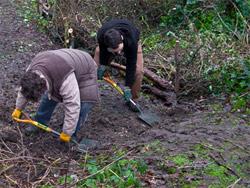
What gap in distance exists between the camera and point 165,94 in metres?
5.22

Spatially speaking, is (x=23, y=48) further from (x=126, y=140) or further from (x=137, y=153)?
(x=137, y=153)

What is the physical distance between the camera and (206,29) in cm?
665

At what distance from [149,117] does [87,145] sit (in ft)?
4.20

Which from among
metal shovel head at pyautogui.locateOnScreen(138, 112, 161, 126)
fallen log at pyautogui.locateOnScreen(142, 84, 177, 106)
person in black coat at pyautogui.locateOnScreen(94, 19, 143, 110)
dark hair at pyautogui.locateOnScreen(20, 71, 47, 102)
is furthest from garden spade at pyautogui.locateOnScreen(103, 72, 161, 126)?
dark hair at pyautogui.locateOnScreen(20, 71, 47, 102)

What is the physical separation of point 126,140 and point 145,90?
1834 millimetres

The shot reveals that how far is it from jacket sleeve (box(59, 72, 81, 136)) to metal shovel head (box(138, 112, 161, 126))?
156 cm

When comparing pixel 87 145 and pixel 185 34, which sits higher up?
pixel 185 34

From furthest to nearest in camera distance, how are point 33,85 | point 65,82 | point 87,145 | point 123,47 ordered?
point 123,47
point 87,145
point 65,82
point 33,85

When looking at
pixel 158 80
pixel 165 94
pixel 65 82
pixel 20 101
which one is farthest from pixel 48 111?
pixel 158 80

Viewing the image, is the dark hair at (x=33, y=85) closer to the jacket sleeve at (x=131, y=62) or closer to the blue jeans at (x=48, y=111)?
the blue jeans at (x=48, y=111)

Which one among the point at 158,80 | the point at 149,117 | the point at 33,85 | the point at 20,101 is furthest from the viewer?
the point at 158,80

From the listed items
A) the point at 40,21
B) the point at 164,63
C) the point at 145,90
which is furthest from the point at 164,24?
the point at 40,21

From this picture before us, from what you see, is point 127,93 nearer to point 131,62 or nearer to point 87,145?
point 131,62

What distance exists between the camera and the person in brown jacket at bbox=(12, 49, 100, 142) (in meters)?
2.83
